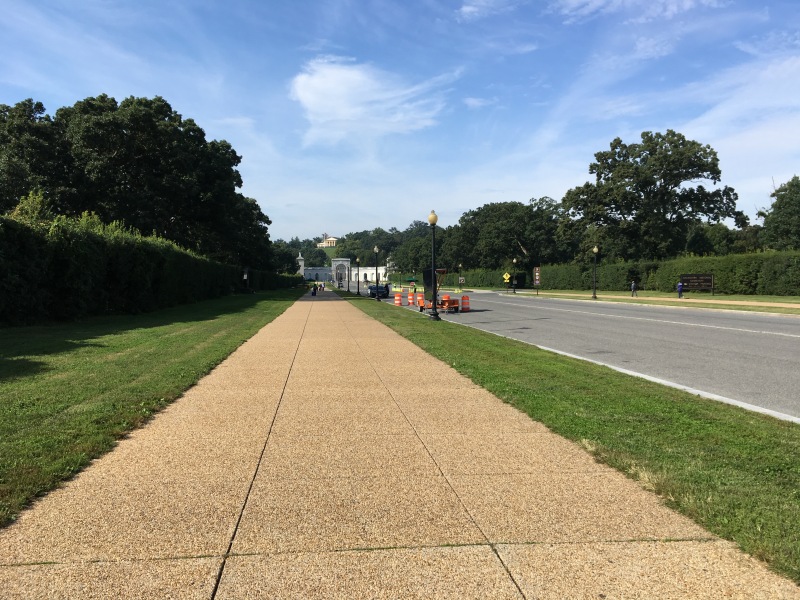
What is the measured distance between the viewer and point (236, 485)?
4395mm

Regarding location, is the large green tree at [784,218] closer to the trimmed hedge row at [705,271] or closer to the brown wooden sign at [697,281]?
the trimmed hedge row at [705,271]

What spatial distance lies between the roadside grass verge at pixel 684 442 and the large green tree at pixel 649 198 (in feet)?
198

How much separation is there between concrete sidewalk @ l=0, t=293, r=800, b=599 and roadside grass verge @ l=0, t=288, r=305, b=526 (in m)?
0.32

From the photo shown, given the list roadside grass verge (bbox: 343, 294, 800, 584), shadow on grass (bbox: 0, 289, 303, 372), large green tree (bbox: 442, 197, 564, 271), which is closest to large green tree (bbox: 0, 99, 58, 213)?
shadow on grass (bbox: 0, 289, 303, 372)

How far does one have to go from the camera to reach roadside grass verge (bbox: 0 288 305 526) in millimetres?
4691

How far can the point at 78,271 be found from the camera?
18.7 m

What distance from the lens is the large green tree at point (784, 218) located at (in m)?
76.9

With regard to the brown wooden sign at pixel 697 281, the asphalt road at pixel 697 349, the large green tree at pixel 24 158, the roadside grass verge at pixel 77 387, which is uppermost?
the large green tree at pixel 24 158

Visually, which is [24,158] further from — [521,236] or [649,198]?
[521,236]

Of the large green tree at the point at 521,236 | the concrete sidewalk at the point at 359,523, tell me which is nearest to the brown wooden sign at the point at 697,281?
the concrete sidewalk at the point at 359,523

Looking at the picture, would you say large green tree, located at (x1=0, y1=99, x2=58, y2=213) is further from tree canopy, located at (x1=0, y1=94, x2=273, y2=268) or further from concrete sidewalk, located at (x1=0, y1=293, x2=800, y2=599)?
concrete sidewalk, located at (x1=0, y1=293, x2=800, y2=599)

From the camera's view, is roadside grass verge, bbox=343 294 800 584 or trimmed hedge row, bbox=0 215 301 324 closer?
roadside grass verge, bbox=343 294 800 584

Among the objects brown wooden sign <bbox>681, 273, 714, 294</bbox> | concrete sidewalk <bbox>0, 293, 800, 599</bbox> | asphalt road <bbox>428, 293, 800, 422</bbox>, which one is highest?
brown wooden sign <bbox>681, 273, 714, 294</bbox>

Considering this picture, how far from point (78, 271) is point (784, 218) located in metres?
92.4
